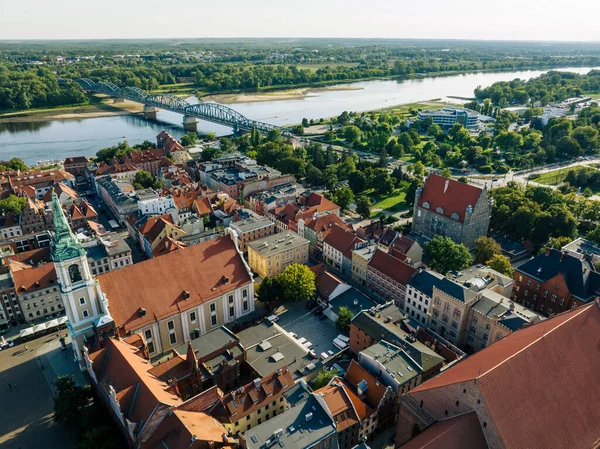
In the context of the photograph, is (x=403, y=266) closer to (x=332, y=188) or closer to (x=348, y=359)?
(x=348, y=359)

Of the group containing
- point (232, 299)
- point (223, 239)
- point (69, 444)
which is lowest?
point (69, 444)

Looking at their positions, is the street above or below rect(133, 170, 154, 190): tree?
below

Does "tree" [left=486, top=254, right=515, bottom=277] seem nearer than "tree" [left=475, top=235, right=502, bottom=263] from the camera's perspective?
Yes

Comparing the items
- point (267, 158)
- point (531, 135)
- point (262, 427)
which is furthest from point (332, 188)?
point (531, 135)

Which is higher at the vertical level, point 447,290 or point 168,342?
point 447,290

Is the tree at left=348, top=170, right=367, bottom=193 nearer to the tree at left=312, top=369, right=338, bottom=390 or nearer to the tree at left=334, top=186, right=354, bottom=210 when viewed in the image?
the tree at left=334, top=186, right=354, bottom=210

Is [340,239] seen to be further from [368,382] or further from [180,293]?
[368,382]

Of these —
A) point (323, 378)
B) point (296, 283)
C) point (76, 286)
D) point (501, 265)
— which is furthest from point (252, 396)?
point (501, 265)

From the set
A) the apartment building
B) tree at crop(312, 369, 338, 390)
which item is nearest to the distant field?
the apartment building
